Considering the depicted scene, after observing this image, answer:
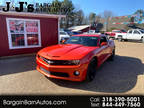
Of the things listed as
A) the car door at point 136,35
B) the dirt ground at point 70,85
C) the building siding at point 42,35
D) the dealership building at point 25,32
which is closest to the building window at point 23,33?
the dealership building at point 25,32

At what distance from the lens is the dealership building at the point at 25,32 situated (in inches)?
233

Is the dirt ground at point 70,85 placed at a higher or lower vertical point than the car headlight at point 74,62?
lower

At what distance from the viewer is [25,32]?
6590mm

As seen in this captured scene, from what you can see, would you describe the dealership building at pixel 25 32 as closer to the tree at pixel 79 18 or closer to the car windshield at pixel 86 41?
the car windshield at pixel 86 41

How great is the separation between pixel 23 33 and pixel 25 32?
140 mm

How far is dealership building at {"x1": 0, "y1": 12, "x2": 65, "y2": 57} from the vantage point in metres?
5.93

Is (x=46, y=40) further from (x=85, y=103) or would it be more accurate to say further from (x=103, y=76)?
(x=85, y=103)

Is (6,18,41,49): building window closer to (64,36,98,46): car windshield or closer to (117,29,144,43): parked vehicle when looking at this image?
(64,36,98,46): car windshield

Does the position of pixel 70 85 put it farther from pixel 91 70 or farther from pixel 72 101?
pixel 91 70

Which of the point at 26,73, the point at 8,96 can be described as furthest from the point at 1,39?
the point at 8,96

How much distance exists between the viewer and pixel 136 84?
3.27m

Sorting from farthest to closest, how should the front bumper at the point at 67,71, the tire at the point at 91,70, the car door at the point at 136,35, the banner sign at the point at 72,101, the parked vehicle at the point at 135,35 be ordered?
1. the car door at the point at 136,35
2. the parked vehicle at the point at 135,35
3. the tire at the point at 91,70
4. the front bumper at the point at 67,71
5. the banner sign at the point at 72,101

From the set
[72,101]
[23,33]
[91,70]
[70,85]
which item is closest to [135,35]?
[91,70]

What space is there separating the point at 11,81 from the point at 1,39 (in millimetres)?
3682
